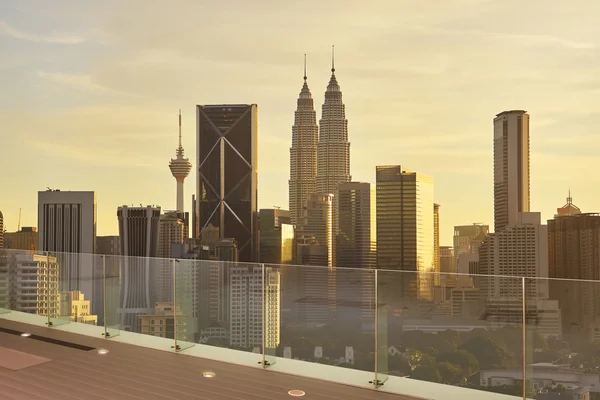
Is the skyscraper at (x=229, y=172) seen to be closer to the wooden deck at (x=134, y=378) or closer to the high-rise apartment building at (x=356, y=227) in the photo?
the high-rise apartment building at (x=356, y=227)

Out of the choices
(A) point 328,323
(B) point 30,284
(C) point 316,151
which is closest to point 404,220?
(C) point 316,151

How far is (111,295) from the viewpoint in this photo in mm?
5625

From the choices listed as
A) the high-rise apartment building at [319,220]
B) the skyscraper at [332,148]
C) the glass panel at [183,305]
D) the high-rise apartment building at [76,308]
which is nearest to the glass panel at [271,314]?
the glass panel at [183,305]

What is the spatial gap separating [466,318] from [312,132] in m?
64.8

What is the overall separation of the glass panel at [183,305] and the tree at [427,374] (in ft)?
6.32

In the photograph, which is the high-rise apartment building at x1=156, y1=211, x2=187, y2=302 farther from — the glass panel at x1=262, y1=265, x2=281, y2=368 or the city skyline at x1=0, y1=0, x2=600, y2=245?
the glass panel at x1=262, y1=265, x2=281, y2=368

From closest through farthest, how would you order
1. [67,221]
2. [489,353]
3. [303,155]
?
1. [489,353]
2. [67,221]
3. [303,155]

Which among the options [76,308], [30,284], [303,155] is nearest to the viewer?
[76,308]

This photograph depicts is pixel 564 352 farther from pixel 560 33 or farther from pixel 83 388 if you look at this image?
pixel 560 33

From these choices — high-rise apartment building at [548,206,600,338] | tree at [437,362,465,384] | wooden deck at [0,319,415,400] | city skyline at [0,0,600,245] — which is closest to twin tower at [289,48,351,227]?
city skyline at [0,0,600,245]

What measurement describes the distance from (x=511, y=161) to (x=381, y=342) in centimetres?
4347

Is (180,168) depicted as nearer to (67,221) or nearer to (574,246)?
(67,221)

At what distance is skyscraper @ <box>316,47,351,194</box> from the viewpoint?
58.9 metres

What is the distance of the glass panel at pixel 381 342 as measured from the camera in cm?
401
